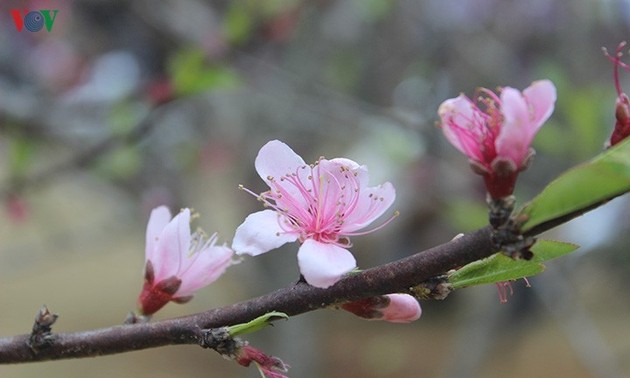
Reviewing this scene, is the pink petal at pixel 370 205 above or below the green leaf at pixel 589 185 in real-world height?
above

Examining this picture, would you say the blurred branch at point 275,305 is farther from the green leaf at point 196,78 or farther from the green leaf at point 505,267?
the green leaf at point 196,78

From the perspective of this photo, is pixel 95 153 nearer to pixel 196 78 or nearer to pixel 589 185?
pixel 196 78

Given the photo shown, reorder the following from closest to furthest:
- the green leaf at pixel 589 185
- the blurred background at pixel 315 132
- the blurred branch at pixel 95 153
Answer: the green leaf at pixel 589 185, the blurred branch at pixel 95 153, the blurred background at pixel 315 132

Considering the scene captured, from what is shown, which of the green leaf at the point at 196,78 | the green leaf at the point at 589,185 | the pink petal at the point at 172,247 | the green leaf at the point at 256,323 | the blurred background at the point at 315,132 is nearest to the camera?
the green leaf at the point at 589,185

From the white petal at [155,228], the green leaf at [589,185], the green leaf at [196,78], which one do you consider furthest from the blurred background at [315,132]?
the green leaf at [589,185]

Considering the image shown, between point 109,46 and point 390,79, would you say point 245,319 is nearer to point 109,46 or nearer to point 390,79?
point 390,79

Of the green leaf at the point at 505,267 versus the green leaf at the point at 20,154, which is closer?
the green leaf at the point at 505,267

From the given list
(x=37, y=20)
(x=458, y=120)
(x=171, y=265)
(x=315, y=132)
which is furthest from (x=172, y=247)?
(x=315, y=132)
